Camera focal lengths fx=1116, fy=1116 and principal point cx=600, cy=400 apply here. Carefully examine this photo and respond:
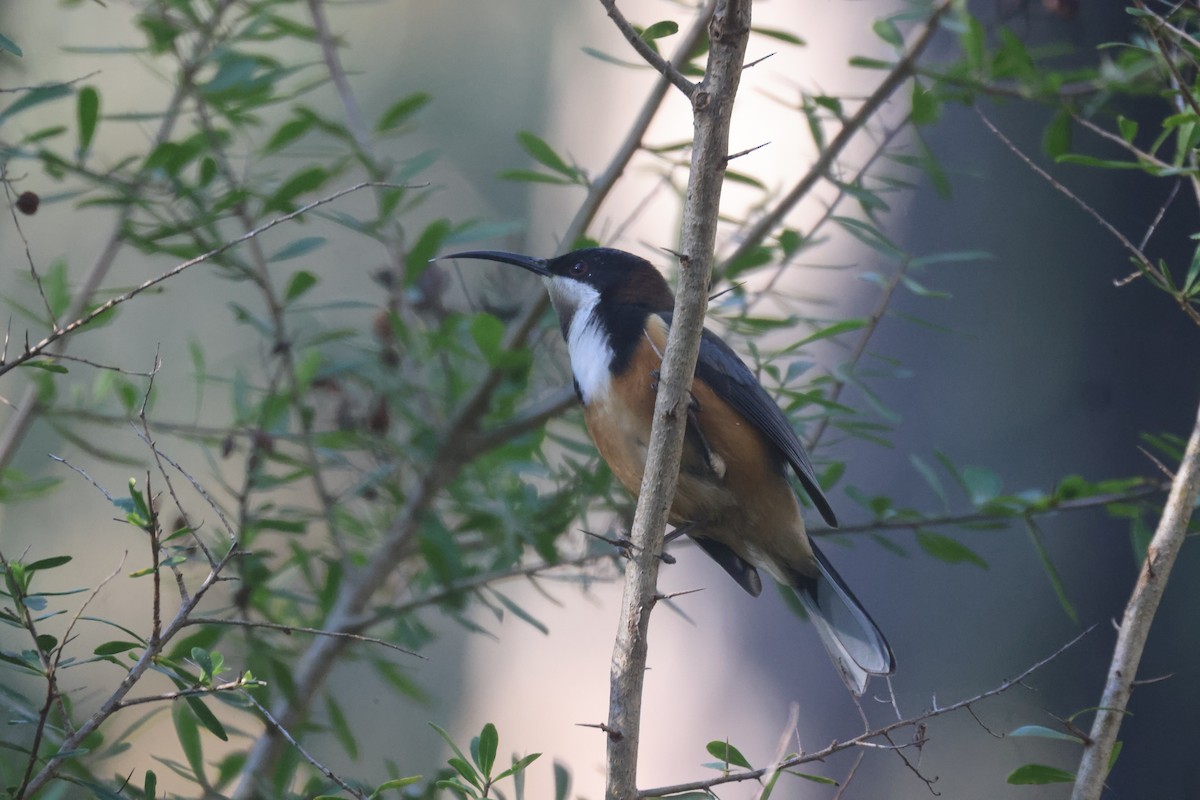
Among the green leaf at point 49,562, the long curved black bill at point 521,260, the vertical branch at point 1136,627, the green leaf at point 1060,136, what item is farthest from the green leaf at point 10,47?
the green leaf at point 1060,136

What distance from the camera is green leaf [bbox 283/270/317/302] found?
2.79m

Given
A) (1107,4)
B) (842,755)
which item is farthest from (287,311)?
(1107,4)

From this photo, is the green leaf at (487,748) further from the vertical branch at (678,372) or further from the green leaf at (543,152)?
the green leaf at (543,152)

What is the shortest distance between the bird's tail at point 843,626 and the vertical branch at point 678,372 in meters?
0.97

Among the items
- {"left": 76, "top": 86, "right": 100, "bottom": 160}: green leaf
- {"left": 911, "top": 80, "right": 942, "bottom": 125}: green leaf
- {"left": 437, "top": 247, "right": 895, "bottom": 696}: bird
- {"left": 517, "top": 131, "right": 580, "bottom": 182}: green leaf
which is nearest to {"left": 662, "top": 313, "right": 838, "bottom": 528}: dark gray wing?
{"left": 437, "top": 247, "right": 895, "bottom": 696}: bird

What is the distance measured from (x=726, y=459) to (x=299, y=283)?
1.17 metres

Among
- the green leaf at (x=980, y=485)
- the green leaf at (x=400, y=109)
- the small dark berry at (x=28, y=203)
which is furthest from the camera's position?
the green leaf at (x=400, y=109)

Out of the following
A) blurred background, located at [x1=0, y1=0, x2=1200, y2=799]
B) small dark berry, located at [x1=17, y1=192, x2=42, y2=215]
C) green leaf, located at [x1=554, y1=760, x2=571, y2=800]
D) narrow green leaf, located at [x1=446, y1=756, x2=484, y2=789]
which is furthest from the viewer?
blurred background, located at [x1=0, y1=0, x2=1200, y2=799]

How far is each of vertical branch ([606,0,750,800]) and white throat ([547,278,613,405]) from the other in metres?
0.93

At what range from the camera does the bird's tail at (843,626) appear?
2.62 meters

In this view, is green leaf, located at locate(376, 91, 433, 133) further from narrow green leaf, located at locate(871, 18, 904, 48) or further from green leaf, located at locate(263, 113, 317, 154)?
narrow green leaf, located at locate(871, 18, 904, 48)

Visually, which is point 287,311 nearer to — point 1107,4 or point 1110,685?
point 1110,685

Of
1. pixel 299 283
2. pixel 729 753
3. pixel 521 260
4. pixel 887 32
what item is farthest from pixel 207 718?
pixel 887 32

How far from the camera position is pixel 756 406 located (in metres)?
2.62
